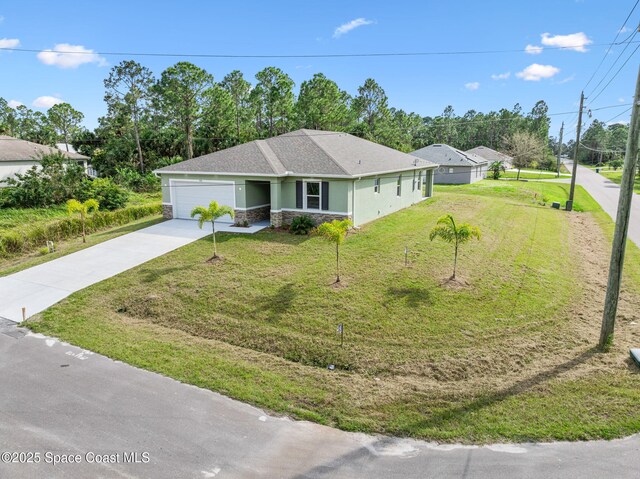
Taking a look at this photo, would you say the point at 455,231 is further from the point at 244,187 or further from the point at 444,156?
the point at 444,156

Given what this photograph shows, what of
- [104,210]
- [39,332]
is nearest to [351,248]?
[39,332]

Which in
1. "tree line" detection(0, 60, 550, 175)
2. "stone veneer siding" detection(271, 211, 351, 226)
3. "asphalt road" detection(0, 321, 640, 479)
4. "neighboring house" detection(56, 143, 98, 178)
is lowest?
"asphalt road" detection(0, 321, 640, 479)

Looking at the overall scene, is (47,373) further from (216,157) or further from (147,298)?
(216,157)

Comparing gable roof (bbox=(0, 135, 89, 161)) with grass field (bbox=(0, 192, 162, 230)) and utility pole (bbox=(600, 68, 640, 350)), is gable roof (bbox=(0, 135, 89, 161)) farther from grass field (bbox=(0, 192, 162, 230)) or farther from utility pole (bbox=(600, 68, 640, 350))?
utility pole (bbox=(600, 68, 640, 350))

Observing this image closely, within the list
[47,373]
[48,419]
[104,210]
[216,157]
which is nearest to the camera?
[48,419]

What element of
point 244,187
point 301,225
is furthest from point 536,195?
point 244,187

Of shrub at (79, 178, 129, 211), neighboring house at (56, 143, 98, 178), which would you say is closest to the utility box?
shrub at (79, 178, 129, 211)

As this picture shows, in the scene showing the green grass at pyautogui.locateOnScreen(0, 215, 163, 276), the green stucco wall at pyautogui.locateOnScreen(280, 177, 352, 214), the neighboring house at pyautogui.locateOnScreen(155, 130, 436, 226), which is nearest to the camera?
the green grass at pyautogui.locateOnScreen(0, 215, 163, 276)
